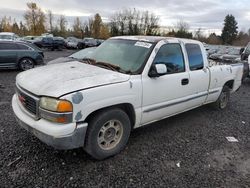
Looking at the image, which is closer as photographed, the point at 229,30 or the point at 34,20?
the point at 34,20

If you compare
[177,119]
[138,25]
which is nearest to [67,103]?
[177,119]

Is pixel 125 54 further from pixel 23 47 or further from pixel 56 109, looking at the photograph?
pixel 23 47

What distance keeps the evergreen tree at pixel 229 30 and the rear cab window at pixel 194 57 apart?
67.0 m

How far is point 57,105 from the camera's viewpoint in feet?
Answer: 9.46

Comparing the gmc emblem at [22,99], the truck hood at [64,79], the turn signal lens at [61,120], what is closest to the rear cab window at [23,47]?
the truck hood at [64,79]

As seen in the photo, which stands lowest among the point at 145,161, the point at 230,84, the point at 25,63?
the point at 145,161

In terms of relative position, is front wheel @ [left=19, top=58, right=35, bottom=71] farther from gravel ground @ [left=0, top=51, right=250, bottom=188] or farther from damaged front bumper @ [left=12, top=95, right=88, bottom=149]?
damaged front bumper @ [left=12, top=95, right=88, bottom=149]

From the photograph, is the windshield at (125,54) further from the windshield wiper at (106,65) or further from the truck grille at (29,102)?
the truck grille at (29,102)

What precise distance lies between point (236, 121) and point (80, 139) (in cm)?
403

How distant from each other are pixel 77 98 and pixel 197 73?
109 inches

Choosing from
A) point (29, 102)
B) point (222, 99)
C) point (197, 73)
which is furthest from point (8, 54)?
point (222, 99)

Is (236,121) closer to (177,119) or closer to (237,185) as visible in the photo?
(177,119)

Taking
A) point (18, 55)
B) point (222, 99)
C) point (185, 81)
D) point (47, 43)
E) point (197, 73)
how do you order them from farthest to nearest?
1. point (47, 43)
2. point (18, 55)
3. point (222, 99)
4. point (197, 73)
5. point (185, 81)

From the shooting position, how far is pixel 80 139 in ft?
10.2
